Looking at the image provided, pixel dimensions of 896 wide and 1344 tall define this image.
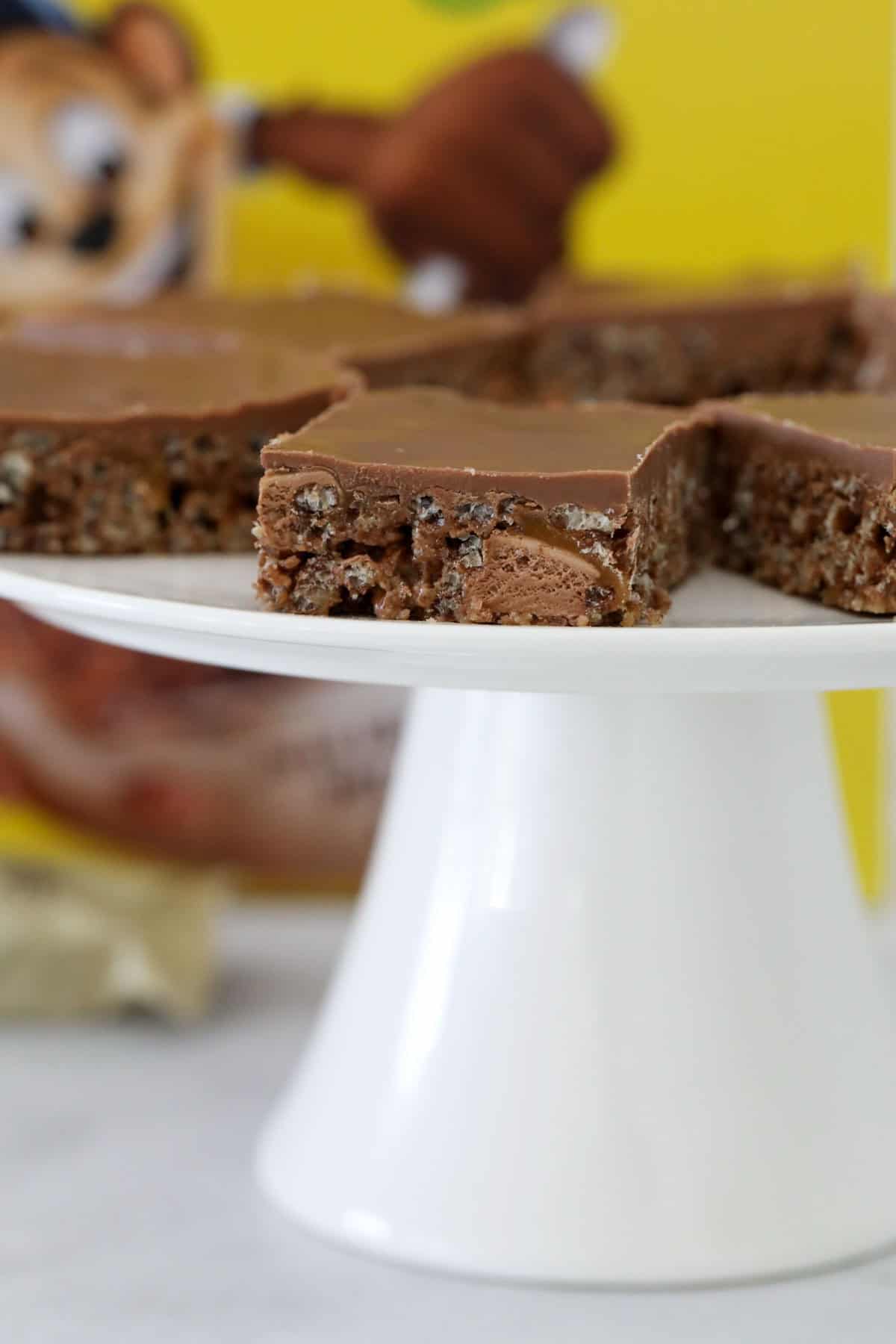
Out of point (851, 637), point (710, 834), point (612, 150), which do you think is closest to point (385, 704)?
point (612, 150)

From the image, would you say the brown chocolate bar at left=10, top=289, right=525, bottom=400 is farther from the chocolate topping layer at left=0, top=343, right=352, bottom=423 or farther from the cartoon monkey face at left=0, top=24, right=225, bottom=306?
the cartoon monkey face at left=0, top=24, right=225, bottom=306

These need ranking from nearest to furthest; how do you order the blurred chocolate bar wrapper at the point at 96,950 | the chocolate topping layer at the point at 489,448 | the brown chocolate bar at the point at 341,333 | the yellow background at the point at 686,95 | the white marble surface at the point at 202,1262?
the chocolate topping layer at the point at 489,448, the white marble surface at the point at 202,1262, the brown chocolate bar at the point at 341,333, the blurred chocolate bar wrapper at the point at 96,950, the yellow background at the point at 686,95

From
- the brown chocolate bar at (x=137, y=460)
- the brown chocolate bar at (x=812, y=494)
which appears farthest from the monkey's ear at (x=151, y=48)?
the brown chocolate bar at (x=812, y=494)

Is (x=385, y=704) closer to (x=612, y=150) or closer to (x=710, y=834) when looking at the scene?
(x=612, y=150)

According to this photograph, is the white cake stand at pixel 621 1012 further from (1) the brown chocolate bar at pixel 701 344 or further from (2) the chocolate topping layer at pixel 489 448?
(1) the brown chocolate bar at pixel 701 344

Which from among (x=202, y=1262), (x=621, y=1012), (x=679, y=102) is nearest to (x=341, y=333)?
(x=679, y=102)

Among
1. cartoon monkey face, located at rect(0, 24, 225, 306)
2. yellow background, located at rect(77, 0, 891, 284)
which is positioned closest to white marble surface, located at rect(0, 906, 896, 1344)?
cartoon monkey face, located at rect(0, 24, 225, 306)
